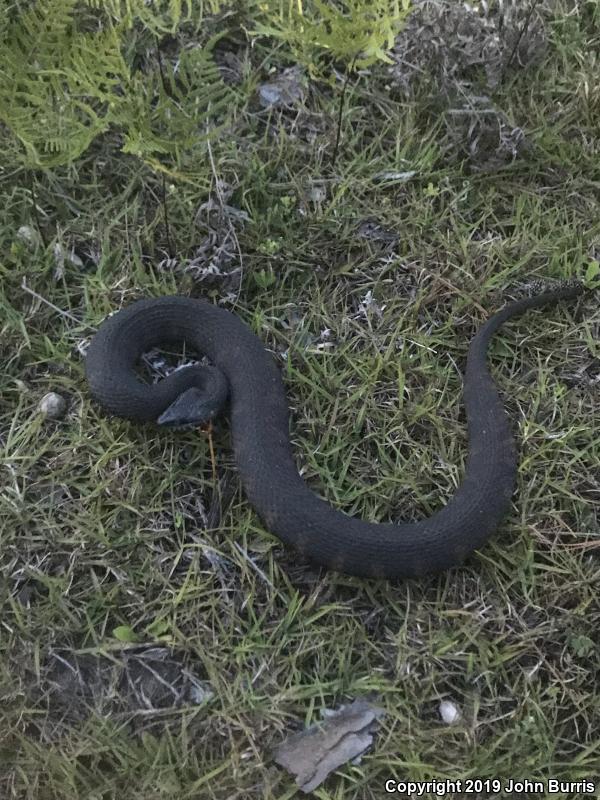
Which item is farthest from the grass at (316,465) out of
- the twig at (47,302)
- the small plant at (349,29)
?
the small plant at (349,29)

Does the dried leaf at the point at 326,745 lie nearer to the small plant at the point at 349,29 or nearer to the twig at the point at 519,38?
the small plant at the point at 349,29

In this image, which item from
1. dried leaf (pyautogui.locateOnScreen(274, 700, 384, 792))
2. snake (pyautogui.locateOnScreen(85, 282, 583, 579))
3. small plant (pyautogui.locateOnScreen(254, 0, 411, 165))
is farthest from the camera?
small plant (pyautogui.locateOnScreen(254, 0, 411, 165))

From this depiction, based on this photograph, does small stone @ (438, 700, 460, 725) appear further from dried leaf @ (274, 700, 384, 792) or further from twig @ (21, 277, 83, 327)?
twig @ (21, 277, 83, 327)

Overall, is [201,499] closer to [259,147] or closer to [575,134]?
[259,147]

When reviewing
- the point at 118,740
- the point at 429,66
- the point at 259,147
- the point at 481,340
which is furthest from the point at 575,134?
the point at 118,740

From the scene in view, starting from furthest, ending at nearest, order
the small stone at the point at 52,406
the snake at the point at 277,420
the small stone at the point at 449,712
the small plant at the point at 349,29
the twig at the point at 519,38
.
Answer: the twig at the point at 519,38 → the small stone at the point at 52,406 → the small plant at the point at 349,29 → the snake at the point at 277,420 → the small stone at the point at 449,712

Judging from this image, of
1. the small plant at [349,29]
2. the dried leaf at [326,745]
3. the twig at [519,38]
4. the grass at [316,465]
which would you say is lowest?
the dried leaf at [326,745]

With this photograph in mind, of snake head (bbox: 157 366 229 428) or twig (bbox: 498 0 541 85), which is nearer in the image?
snake head (bbox: 157 366 229 428)

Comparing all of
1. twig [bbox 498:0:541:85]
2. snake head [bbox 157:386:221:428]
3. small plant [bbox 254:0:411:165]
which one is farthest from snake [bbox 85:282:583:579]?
twig [bbox 498:0:541:85]
